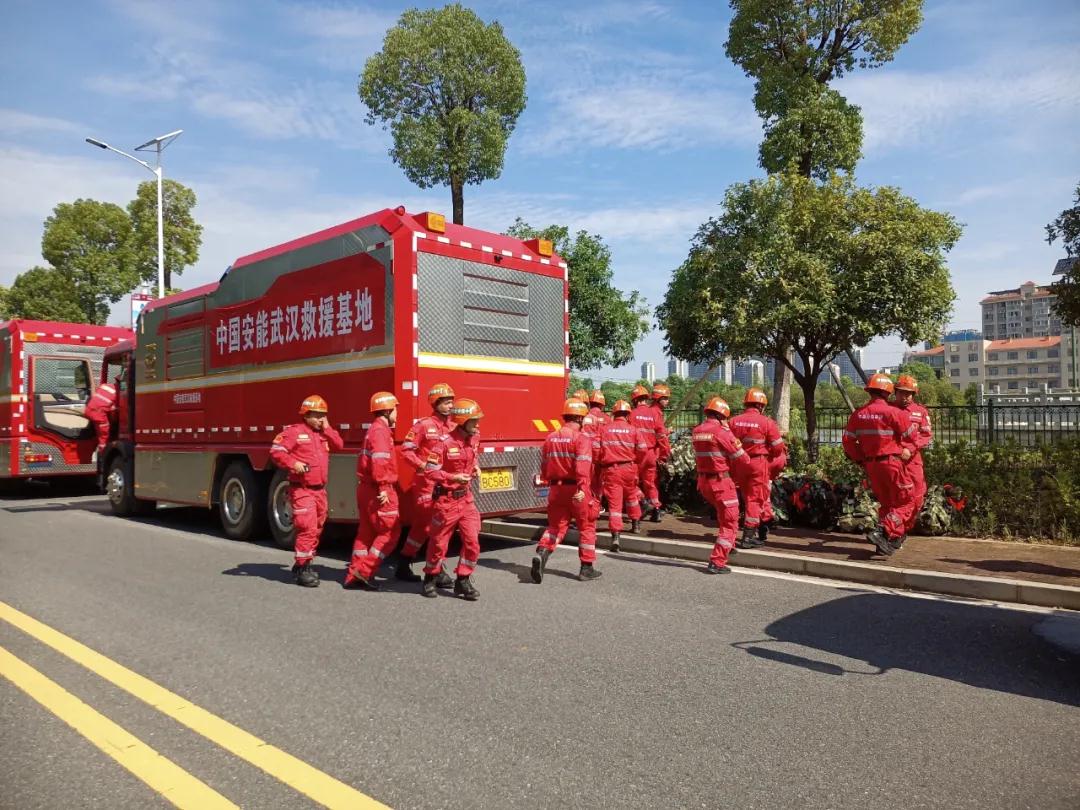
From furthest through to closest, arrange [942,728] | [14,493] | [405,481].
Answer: [14,493] → [405,481] → [942,728]

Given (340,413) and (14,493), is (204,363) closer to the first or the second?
(340,413)

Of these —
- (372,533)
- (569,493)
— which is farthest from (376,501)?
(569,493)

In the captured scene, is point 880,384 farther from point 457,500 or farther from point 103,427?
point 103,427

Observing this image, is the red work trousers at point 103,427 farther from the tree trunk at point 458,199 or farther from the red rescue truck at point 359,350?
the tree trunk at point 458,199

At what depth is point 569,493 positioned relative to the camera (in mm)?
7730

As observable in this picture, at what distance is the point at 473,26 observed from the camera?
2347cm

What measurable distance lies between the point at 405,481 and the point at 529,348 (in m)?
2.43

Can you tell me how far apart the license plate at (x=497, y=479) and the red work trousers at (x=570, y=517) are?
118cm

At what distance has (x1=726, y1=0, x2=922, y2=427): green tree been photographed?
2159 cm

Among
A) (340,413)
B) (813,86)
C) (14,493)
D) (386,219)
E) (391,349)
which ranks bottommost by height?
(14,493)

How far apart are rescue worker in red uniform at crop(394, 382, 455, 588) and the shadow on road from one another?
2.92m

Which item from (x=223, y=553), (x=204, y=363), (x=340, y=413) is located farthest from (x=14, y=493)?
(x=340, y=413)

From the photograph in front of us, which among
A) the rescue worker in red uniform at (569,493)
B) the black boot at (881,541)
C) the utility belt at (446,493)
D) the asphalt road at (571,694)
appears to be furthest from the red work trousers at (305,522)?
the black boot at (881,541)

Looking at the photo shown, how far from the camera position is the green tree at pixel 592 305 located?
22.8 metres
